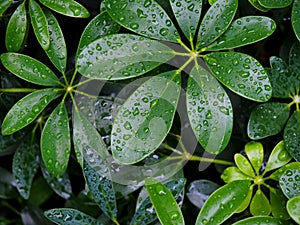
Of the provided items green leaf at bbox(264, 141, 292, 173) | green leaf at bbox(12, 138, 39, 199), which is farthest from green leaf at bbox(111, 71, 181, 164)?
green leaf at bbox(12, 138, 39, 199)

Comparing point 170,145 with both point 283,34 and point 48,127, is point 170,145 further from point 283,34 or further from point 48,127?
point 283,34

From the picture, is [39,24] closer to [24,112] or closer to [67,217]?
[24,112]

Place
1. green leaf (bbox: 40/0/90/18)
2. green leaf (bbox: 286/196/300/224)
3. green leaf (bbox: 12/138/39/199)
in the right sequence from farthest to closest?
green leaf (bbox: 12/138/39/199)
green leaf (bbox: 40/0/90/18)
green leaf (bbox: 286/196/300/224)

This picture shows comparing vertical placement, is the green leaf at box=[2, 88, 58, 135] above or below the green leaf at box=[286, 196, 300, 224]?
above

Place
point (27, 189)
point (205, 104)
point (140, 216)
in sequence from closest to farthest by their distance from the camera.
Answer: point (205, 104)
point (140, 216)
point (27, 189)

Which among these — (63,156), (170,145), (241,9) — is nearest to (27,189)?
(63,156)

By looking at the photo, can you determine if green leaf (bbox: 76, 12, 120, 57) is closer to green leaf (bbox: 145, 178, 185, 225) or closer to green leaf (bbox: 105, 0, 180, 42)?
green leaf (bbox: 105, 0, 180, 42)

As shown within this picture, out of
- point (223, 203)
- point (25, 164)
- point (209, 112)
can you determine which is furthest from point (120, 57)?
point (25, 164)

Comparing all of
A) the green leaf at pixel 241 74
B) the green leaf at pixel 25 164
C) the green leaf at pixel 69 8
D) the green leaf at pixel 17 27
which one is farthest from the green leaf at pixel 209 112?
the green leaf at pixel 25 164
